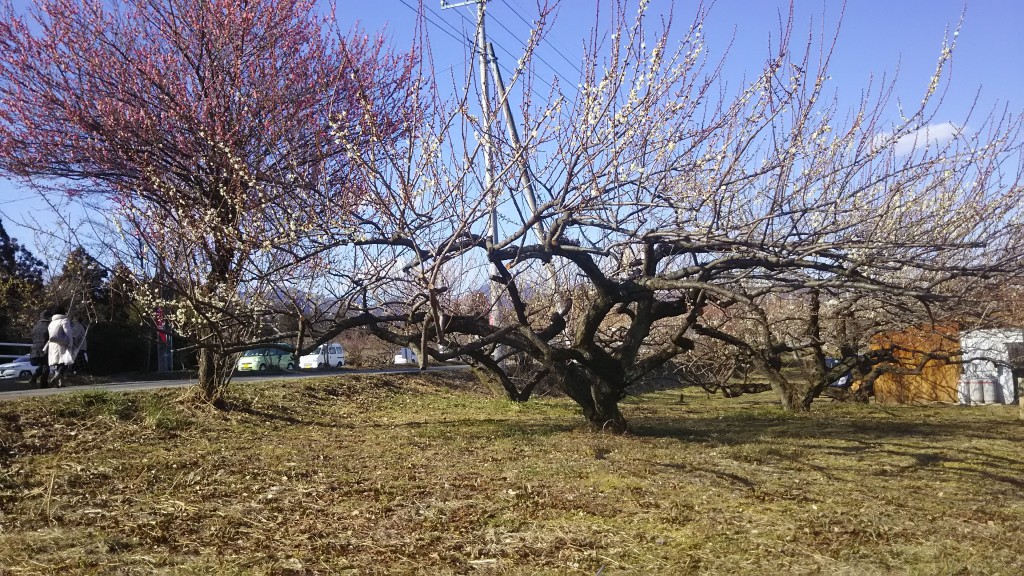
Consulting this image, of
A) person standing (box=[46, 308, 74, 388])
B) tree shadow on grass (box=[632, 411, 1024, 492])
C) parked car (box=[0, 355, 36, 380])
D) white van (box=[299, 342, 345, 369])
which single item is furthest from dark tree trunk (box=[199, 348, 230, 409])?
white van (box=[299, 342, 345, 369])

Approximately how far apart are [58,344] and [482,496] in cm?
918

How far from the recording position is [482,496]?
193 inches

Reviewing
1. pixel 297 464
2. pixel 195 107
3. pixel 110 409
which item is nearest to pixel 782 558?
pixel 297 464

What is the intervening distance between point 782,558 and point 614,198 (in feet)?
10.3

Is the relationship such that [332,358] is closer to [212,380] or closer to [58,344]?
[58,344]

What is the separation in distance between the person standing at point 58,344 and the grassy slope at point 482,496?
321 cm

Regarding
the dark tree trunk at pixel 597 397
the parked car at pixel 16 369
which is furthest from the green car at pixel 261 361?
the dark tree trunk at pixel 597 397

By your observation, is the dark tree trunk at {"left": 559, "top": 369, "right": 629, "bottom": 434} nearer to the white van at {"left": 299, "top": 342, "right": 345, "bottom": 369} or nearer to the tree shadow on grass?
the tree shadow on grass

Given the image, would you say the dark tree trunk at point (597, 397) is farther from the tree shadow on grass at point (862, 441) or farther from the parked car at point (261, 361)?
the parked car at point (261, 361)

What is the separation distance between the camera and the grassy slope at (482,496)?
3658mm

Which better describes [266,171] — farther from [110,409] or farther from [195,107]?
[110,409]

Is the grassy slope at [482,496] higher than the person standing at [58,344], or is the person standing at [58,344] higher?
the person standing at [58,344]

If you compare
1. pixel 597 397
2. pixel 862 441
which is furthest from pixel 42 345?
pixel 862 441

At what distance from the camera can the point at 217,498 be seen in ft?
15.7
